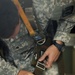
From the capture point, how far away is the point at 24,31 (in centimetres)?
136

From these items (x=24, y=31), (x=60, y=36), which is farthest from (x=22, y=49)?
(x=60, y=36)

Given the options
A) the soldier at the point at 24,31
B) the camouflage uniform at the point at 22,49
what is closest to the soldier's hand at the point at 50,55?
the soldier at the point at 24,31

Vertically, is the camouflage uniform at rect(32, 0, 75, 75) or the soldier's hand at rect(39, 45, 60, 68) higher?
the camouflage uniform at rect(32, 0, 75, 75)

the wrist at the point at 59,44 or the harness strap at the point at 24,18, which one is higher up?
the harness strap at the point at 24,18

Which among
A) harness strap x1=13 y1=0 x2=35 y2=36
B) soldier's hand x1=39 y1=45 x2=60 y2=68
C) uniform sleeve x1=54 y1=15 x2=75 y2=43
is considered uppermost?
harness strap x1=13 y1=0 x2=35 y2=36

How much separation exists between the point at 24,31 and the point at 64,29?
218 millimetres

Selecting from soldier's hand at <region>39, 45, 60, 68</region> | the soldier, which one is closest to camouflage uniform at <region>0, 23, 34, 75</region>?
the soldier

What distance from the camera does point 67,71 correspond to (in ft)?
6.13

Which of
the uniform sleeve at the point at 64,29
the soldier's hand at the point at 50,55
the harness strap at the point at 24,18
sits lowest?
the soldier's hand at the point at 50,55

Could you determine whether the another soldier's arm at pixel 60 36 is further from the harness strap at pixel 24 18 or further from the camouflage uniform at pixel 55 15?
the harness strap at pixel 24 18

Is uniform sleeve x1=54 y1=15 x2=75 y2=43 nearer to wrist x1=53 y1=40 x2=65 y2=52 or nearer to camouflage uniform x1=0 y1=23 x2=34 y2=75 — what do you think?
wrist x1=53 y1=40 x2=65 y2=52

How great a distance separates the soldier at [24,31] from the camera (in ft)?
4.21

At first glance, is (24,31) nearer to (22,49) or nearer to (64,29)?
(22,49)

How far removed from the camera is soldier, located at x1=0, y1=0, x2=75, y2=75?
50.5 inches
